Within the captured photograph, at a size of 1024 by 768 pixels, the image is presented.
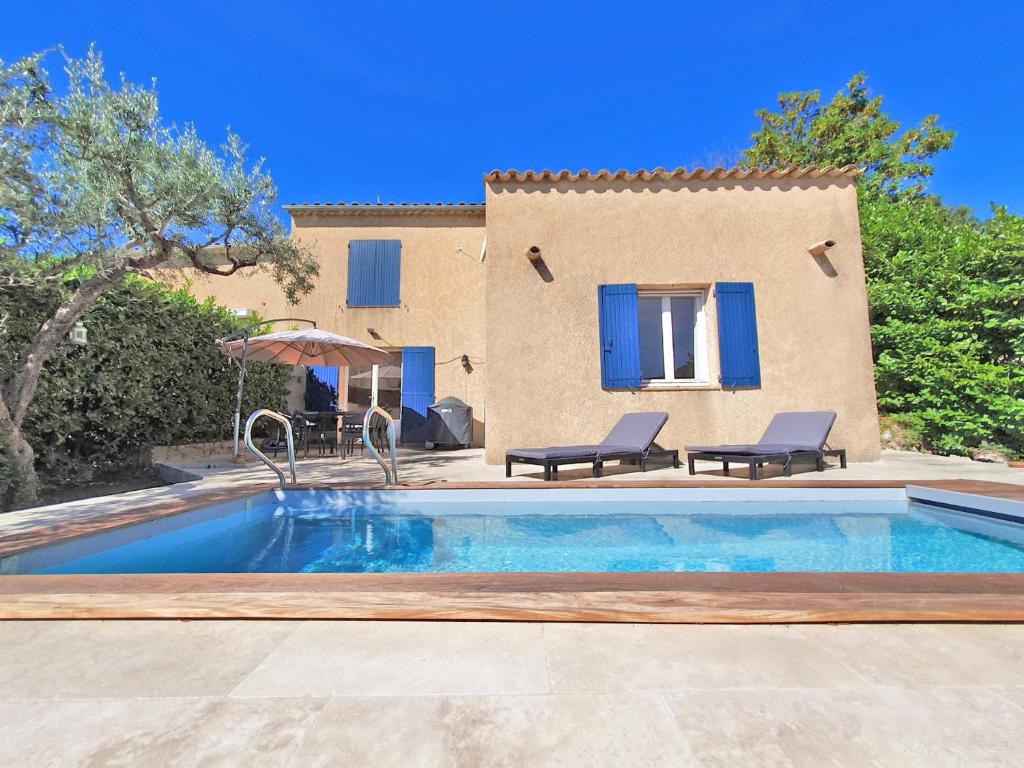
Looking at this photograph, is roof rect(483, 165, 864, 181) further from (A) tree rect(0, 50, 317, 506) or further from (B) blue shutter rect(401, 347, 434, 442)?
(B) blue shutter rect(401, 347, 434, 442)

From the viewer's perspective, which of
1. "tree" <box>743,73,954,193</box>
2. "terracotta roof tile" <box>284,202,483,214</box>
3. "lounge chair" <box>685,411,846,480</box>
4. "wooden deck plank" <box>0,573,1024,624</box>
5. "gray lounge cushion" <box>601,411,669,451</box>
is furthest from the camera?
"tree" <box>743,73,954,193</box>

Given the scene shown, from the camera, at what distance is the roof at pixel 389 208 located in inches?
461

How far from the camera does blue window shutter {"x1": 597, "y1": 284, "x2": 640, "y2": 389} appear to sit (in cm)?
713

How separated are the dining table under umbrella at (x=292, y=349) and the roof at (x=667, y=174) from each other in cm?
385

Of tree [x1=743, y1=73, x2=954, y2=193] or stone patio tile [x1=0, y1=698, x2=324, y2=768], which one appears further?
tree [x1=743, y1=73, x2=954, y2=193]

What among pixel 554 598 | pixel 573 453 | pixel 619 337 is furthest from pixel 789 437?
pixel 554 598

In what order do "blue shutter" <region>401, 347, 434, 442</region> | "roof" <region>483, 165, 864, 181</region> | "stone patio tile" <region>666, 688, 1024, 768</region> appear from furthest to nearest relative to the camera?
"blue shutter" <region>401, 347, 434, 442</region>, "roof" <region>483, 165, 864, 181</region>, "stone patio tile" <region>666, 688, 1024, 768</region>

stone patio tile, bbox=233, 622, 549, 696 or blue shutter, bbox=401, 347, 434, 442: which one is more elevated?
blue shutter, bbox=401, 347, 434, 442

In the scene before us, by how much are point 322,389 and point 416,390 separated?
2.64 m

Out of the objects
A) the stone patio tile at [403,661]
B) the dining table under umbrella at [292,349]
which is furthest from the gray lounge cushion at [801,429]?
the dining table under umbrella at [292,349]

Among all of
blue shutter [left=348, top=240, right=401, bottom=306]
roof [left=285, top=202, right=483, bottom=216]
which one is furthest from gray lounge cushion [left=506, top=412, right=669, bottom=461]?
roof [left=285, top=202, right=483, bottom=216]

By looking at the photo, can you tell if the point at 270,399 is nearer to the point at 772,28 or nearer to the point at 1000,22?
the point at 772,28

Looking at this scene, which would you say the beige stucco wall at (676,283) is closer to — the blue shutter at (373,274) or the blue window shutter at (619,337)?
the blue window shutter at (619,337)

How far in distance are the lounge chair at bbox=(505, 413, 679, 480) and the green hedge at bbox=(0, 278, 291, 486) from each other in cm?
528
